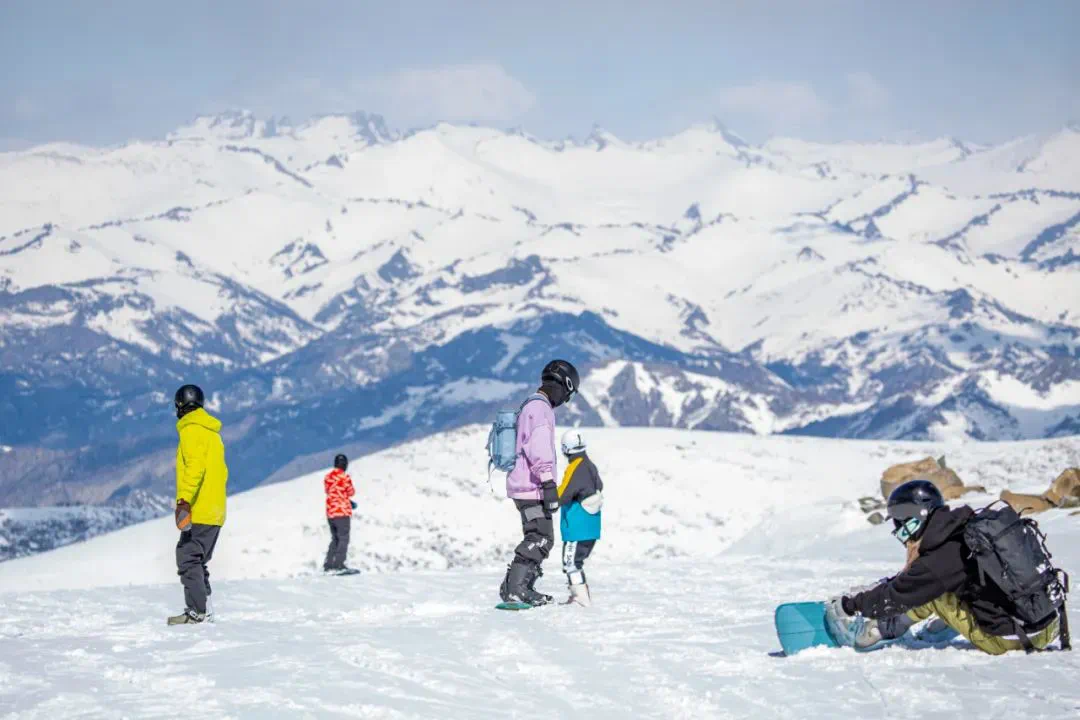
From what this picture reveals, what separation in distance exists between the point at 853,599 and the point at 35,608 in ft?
37.2

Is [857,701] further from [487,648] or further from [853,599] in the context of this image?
[487,648]

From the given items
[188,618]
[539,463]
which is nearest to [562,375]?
[539,463]

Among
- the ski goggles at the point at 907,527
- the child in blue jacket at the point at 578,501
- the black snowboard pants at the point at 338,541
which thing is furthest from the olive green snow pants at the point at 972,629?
the black snowboard pants at the point at 338,541

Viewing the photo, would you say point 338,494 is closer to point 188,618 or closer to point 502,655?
point 188,618

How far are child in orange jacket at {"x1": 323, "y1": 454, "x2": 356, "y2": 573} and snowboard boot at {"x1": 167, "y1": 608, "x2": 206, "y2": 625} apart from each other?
998 cm

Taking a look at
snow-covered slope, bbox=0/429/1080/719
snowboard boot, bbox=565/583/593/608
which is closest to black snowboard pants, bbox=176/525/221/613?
snow-covered slope, bbox=0/429/1080/719

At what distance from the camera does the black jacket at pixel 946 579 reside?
11.7m

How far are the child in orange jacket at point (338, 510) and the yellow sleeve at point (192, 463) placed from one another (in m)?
10.7

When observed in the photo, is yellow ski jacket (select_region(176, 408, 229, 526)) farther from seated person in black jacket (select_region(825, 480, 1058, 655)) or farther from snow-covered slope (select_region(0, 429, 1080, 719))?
seated person in black jacket (select_region(825, 480, 1058, 655))

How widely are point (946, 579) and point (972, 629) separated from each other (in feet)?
2.36

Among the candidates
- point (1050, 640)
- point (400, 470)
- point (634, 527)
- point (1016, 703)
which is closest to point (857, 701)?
point (1016, 703)

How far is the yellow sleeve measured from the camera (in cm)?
1491

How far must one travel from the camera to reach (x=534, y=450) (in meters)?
15.4

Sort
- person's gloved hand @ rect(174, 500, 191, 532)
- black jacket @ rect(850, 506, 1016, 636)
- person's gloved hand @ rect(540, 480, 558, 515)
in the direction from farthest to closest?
person's gloved hand @ rect(540, 480, 558, 515), person's gloved hand @ rect(174, 500, 191, 532), black jacket @ rect(850, 506, 1016, 636)
